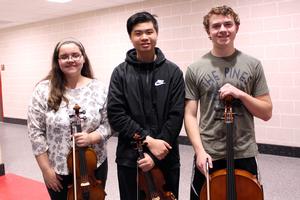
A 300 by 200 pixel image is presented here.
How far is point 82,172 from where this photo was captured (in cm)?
179

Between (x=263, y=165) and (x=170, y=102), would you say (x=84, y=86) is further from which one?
(x=263, y=165)

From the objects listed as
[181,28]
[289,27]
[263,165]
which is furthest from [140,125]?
[181,28]

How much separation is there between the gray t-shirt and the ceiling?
404 centimetres

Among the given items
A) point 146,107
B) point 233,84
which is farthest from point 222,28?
point 146,107

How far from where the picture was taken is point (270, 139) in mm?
4434

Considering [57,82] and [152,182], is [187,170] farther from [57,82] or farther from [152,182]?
[57,82]

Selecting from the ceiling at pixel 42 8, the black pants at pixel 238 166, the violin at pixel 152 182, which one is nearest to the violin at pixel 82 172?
the violin at pixel 152 182

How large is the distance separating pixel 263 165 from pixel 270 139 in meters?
0.56

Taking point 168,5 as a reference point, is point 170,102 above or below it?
below

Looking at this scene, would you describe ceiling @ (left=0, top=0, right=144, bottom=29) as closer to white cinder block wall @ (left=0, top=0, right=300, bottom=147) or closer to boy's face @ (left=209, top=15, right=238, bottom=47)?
white cinder block wall @ (left=0, top=0, right=300, bottom=147)

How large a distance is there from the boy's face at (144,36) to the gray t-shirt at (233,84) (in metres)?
0.28

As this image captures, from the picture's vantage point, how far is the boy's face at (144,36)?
5.87 ft

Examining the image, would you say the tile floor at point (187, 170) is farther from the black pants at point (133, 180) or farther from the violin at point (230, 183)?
the violin at point (230, 183)

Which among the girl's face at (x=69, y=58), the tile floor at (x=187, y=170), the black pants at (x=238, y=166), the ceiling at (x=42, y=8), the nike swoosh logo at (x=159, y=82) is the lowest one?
the tile floor at (x=187, y=170)
